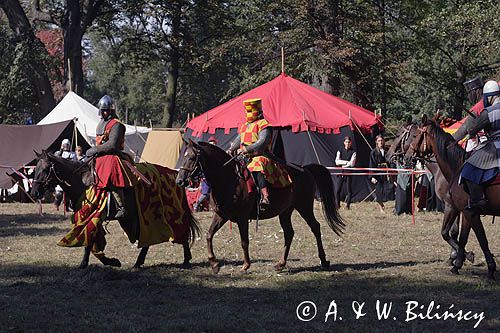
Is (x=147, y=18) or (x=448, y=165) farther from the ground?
(x=147, y=18)

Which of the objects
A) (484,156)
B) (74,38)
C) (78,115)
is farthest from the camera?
(74,38)

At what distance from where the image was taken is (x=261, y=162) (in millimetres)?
9844

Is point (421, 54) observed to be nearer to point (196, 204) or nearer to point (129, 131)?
point (129, 131)

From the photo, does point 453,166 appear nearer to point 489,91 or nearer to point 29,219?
point 489,91

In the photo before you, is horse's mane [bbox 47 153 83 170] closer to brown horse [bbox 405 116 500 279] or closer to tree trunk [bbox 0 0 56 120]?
brown horse [bbox 405 116 500 279]

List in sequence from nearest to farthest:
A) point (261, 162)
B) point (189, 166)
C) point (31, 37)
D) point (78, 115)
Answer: point (189, 166) → point (261, 162) → point (78, 115) → point (31, 37)

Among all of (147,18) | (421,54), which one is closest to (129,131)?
(147,18)

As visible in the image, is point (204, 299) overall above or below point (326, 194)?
below

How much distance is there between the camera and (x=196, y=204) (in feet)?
60.9

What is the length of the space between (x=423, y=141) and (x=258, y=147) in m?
2.03

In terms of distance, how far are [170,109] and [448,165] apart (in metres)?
29.3

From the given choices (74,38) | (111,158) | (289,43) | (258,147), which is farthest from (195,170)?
(74,38)

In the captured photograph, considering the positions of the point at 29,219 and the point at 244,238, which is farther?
the point at 29,219

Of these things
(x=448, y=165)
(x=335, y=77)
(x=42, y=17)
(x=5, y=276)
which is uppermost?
(x=42, y=17)
